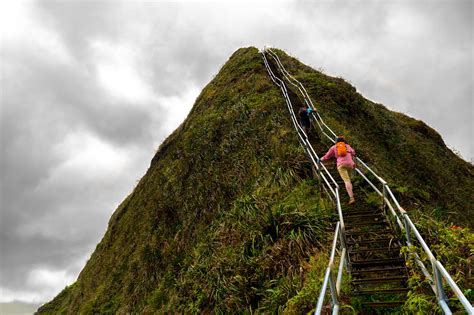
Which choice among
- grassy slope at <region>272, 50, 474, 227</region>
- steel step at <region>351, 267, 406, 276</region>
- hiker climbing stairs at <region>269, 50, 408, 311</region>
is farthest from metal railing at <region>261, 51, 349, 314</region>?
grassy slope at <region>272, 50, 474, 227</region>

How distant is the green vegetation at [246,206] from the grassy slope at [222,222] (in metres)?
0.04

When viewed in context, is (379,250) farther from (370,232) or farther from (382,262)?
Answer: (370,232)

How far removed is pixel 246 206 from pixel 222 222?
1430mm

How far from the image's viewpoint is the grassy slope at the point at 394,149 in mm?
16906

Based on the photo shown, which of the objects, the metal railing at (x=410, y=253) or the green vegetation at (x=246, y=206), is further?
Result: the green vegetation at (x=246, y=206)

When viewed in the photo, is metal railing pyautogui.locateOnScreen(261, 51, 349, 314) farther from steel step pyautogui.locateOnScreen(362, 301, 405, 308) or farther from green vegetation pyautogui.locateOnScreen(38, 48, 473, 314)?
steel step pyautogui.locateOnScreen(362, 301, 405, 308)

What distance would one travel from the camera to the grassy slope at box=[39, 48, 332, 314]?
7.32 meters

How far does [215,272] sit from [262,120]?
9045 mm

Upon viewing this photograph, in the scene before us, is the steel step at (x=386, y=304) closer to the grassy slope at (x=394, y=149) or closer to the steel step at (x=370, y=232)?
the steel step at (x=370, y=232)

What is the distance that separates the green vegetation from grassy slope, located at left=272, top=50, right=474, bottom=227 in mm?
119

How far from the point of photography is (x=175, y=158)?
2031 centimetres

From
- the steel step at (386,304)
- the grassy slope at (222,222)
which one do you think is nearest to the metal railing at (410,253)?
the steel step at (386,304)

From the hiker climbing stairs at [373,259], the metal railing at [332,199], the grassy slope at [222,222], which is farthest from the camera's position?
the grassy slope at [222,222]

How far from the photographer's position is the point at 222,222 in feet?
34.5
